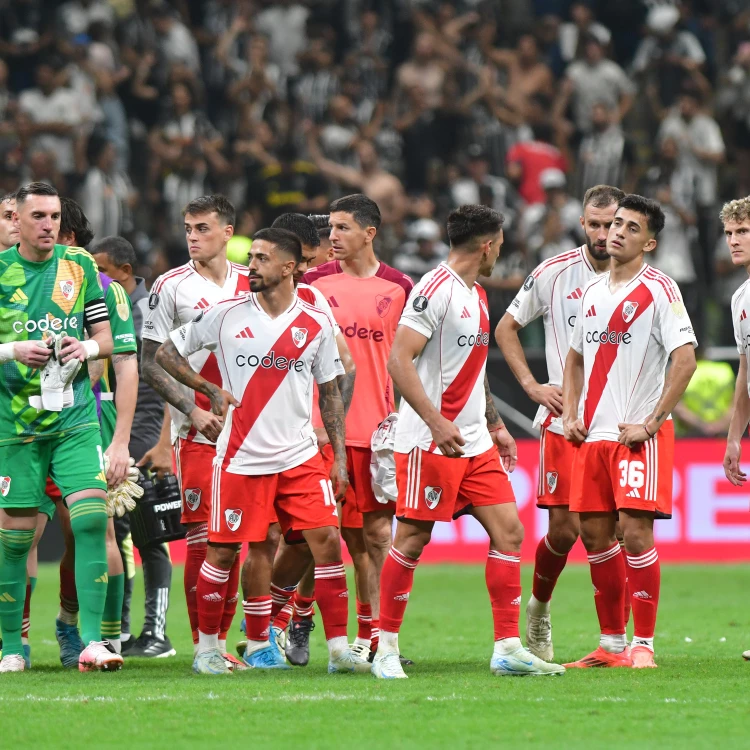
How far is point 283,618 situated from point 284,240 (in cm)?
251

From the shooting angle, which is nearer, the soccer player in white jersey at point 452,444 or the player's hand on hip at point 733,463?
the soccer player in white jersey at point 452,444

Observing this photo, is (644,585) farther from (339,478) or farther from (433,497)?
(339,478)

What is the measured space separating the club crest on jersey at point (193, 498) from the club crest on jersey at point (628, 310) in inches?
103

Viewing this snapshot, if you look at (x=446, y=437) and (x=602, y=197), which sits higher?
(x=602, y=197)

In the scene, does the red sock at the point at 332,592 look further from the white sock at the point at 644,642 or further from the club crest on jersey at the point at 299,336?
the white sock at the point at 644,642

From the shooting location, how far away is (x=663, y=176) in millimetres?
18375

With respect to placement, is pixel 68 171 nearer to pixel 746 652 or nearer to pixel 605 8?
pixel 605 8

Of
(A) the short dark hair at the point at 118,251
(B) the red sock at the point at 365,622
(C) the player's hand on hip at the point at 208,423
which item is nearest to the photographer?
(C) the player's hand on hip at the point at 208,423

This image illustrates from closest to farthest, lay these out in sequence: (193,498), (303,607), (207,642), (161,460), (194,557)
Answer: (207,642)
(193,498)
(194,557)
(303,607)
(161,460)

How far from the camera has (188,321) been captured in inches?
328

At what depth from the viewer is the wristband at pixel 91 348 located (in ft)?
25.0

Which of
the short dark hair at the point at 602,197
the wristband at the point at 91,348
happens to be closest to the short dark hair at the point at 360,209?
the short dark hair at the point at 602,197

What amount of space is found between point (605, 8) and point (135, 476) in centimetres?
1430

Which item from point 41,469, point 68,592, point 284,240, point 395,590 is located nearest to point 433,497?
point 395,590
